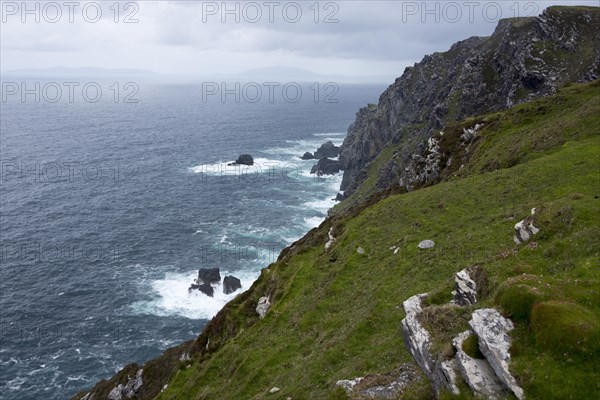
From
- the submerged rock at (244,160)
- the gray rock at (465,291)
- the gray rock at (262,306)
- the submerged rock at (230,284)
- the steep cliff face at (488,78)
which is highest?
the steep cliff face at (488,78)

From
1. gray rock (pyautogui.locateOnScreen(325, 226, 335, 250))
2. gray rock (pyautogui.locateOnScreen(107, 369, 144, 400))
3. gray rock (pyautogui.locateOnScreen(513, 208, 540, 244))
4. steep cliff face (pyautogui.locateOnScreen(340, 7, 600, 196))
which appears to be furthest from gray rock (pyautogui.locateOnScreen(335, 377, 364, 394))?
steep cliff face (pyautogui.locateOnScreen(340, 7, 600, 196))

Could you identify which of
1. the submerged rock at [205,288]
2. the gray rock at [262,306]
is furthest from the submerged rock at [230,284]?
the gray rock at [262,306]

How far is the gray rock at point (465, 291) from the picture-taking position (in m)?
22.0

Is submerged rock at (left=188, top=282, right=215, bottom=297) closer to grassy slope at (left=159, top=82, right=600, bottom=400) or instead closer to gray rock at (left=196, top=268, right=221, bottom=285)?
gray rock at (left=196, top=268, right=221, bottom=285)

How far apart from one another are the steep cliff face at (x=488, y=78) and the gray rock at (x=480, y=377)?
53565 mm

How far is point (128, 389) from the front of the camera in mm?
49438

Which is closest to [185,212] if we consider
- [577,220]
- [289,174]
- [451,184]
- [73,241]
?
[73,241]

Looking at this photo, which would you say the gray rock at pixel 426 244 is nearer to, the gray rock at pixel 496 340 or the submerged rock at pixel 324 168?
the gray rock at pixel 496 340

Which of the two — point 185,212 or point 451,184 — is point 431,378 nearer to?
point 451,184

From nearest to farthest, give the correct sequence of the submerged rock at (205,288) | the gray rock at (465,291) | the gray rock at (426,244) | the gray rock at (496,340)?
the gray rock at (496,340)
the gray rock at (465,291)
the gray rock at (426,244)
the submerged rock at (205,288)

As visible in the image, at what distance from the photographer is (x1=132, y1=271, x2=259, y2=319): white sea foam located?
82438 millimetres

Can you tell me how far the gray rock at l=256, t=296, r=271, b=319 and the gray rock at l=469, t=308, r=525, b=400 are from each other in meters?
29.5

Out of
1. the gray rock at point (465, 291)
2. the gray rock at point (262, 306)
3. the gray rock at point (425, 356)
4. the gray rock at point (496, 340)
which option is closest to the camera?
the gray rock at point (496, 340)

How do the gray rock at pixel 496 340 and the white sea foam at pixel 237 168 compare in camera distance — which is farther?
the white sea foam at pixel 237 168
